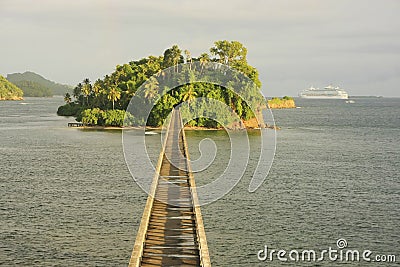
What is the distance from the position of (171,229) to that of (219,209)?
10.4m

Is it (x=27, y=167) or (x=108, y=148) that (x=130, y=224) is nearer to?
(x=27, y=167)

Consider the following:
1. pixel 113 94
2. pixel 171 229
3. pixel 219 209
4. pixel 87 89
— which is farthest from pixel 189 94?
pixel 171 229

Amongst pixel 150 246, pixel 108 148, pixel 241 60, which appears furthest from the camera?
pixel 241 60

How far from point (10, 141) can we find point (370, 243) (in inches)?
2269

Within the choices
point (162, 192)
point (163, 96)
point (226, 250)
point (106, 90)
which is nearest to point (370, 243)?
point (226, 250)

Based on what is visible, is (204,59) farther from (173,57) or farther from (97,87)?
(97,87)

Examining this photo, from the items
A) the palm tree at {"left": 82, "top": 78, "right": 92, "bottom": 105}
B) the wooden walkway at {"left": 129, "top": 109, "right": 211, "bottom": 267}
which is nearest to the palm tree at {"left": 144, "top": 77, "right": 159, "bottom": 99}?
the palm tree at {"left": 82, "top": 78, "right": 92, "bottom": 105}

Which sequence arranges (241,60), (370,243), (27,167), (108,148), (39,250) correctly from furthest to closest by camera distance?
(241,60), (108,148), (27,167), (370,243), (39,250)

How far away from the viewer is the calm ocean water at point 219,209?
84.3 ft

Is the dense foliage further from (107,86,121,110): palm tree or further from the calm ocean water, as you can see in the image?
the calm ocean water

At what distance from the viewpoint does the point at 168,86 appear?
10388cm

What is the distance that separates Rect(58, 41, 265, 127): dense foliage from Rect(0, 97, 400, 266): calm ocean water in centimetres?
3527

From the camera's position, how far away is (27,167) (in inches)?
1973

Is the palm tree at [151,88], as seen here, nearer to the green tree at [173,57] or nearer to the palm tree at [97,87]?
the green tree at [173,57]
